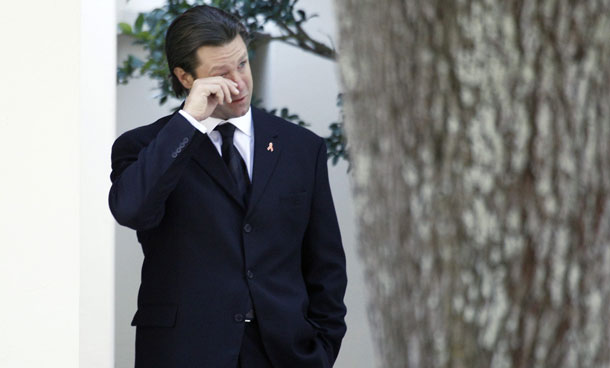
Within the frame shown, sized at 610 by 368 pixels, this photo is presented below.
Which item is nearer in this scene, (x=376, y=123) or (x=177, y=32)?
(x=376, y=123)

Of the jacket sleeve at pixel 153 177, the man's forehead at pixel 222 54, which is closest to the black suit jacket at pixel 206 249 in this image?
the jacket sleeve at pixel 153 177

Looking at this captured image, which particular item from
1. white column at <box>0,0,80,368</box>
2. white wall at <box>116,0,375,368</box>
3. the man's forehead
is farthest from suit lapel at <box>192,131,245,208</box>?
white wall at <box>116,0,375,368</box>

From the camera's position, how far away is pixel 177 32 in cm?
326

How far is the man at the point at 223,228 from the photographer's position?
2.97 meters

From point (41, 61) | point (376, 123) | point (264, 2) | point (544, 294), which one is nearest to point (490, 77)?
point (376, 123)

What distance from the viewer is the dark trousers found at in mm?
3006

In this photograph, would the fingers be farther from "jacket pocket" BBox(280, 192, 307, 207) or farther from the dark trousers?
the dark trousers

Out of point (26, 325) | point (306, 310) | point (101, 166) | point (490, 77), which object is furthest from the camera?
point (101, 166)

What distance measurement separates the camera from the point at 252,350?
3.03m

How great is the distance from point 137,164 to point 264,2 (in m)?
2.24

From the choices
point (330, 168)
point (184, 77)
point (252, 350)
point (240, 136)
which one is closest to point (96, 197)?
point (184, 77)

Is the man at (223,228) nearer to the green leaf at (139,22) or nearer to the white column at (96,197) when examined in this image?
the white column at (96,197)

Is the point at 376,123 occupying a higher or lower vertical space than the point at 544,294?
higher

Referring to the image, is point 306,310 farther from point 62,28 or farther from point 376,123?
point 376,123
